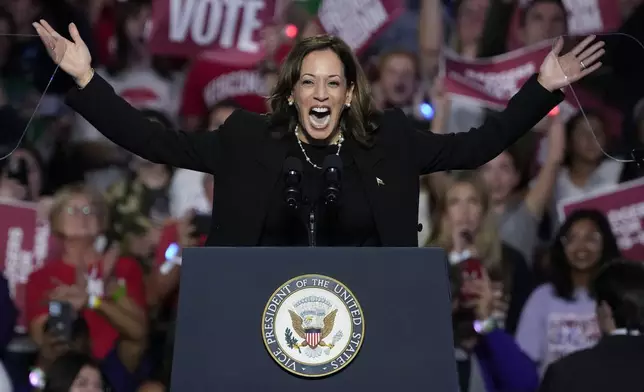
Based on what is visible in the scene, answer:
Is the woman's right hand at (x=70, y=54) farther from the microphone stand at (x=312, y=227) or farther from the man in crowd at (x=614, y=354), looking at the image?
the man in crowd at (x=614, y=354)

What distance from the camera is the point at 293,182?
2930 millimetres

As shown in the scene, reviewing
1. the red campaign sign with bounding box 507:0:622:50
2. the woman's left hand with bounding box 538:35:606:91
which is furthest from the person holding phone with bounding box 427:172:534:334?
the woman's left hand with bounding box 538:35:606:91

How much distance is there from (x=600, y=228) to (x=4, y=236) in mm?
2794

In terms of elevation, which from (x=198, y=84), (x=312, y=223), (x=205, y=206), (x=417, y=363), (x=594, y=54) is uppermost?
(x=198, y=84)

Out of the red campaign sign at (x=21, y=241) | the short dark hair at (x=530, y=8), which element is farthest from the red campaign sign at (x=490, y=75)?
the red campaign sign at (x=21, y=241)

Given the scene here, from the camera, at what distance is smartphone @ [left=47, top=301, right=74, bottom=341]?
532cm

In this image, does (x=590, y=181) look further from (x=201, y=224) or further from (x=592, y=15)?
(x=201, y=224)

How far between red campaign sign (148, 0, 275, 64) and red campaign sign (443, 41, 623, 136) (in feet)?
3.59

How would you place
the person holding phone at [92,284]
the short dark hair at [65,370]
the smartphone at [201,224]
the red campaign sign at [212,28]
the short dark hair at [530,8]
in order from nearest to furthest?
the short dark hair at [65,370] → the person holding phone at [92,284] → the smartphone at [201,224] → the short dark hair at [530,8] → the red campaign sign at [212,28]

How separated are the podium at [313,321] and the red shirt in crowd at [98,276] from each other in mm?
2749

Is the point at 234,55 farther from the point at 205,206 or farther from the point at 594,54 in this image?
the point at 594,54

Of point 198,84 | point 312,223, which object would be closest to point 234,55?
point 198,84

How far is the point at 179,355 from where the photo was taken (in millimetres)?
2703

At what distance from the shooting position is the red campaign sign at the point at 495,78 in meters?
5.98
